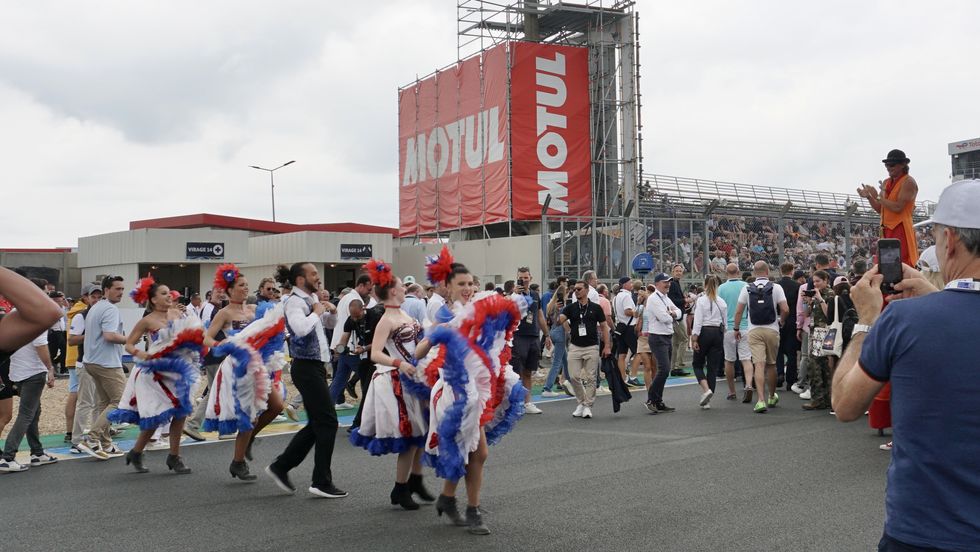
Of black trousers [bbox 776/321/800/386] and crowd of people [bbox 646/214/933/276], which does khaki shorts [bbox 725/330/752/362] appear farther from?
crowd of people [bbox 646/214/933/276]

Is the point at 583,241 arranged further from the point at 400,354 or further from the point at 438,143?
the point at 400,354

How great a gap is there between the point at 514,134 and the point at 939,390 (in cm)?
3401

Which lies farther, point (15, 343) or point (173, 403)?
point (173, 403)

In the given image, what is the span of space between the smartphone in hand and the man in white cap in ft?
1.35

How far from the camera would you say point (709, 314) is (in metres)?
13.0

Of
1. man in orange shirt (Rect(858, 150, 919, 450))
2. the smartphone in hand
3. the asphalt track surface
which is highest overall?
man in orange shirt (Rect(858, 150, 919, 450))

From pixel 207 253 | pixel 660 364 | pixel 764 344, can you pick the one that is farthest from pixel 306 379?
pixel 207 253

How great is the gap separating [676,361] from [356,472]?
36.0ft

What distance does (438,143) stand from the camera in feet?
134

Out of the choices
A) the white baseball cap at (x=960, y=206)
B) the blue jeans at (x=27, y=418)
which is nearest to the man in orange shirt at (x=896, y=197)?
the white baseball cap at (x=960, y=206)

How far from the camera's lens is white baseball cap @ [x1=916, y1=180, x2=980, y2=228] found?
8.63ft

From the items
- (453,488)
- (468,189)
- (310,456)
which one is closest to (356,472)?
(310,456)

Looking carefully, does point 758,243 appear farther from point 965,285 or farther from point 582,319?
point 965,285

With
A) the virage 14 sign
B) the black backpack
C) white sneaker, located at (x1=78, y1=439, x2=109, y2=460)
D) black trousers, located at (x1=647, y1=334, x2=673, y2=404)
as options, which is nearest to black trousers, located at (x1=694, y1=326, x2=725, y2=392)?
black trousers, located at (x1=647, y1=334, x2=673, y2=404)
